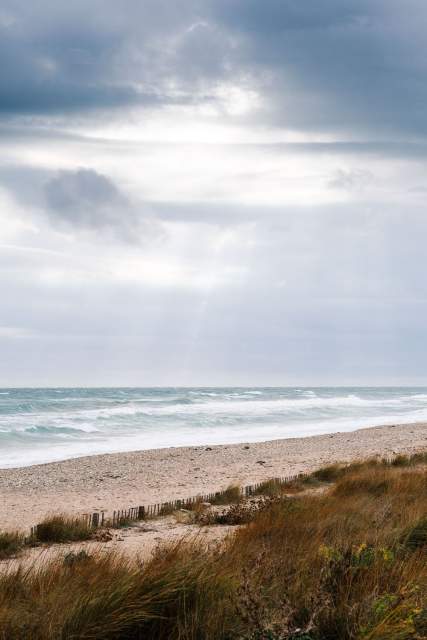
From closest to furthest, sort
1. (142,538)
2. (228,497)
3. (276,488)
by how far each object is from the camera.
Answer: (142,538)
(228,497)
(276,488)

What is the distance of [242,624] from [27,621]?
1342 millimetres

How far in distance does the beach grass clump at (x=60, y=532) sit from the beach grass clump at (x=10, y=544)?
0.42m

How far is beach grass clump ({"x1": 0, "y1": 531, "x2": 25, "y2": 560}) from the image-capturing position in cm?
827

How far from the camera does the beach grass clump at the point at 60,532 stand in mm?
9430

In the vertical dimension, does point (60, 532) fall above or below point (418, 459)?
below

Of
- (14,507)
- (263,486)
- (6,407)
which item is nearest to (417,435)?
(263,486)

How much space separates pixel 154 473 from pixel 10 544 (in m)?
11.7

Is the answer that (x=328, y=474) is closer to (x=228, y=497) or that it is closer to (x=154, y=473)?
(x=228, y=497)

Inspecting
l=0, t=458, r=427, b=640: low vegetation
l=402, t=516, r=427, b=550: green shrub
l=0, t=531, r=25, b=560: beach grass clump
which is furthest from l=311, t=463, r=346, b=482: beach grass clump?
l=0, t=458, r=427, b=640: low vegetation

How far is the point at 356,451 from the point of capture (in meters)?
25.3

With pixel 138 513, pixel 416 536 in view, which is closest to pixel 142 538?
pixel 138 513

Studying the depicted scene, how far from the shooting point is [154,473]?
20078mm

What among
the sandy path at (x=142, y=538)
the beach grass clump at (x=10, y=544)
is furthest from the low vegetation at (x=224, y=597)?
A: the beach grass clump at (x=10, y=544)

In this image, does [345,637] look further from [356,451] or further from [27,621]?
[356,451]
